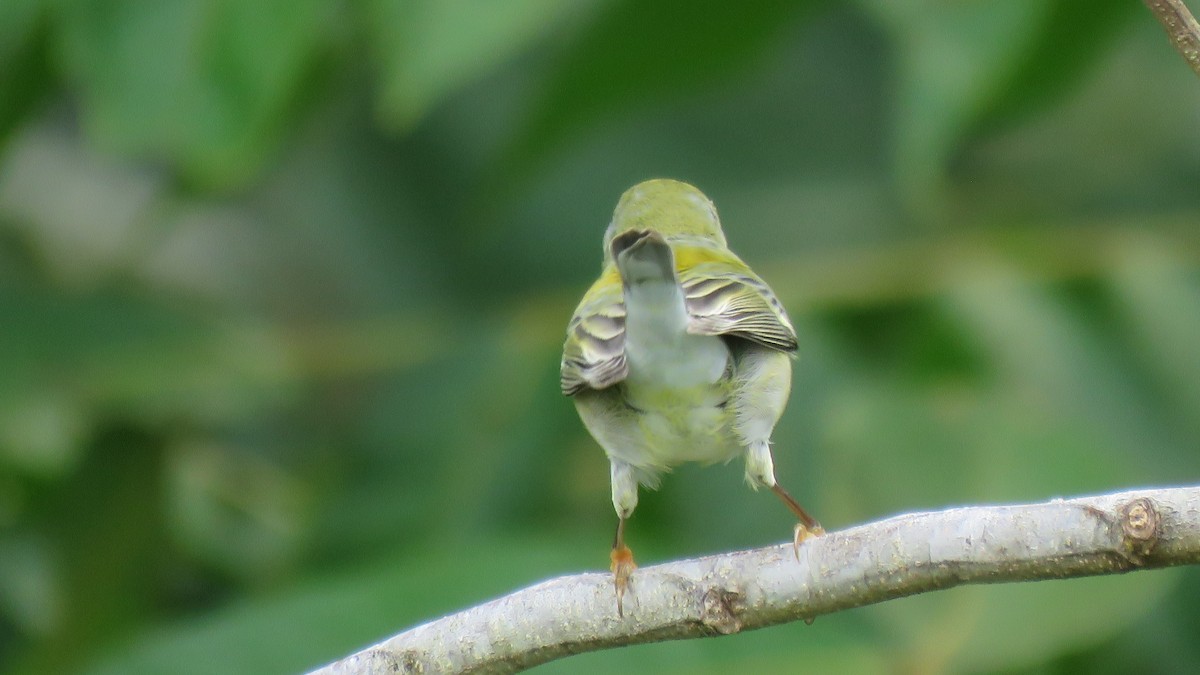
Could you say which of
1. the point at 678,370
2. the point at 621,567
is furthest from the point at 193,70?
the point at 621,567

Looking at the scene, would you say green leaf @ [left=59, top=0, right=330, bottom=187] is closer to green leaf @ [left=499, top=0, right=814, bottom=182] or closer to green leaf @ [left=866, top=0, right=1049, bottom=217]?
green leaf @ [left=499, top=0, right=814, bottom=182]

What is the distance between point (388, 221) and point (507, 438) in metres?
2.61

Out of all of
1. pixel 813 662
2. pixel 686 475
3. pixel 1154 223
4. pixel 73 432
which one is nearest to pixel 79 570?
pixel 73 432

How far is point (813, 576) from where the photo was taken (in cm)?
185

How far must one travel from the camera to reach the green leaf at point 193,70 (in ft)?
11.1

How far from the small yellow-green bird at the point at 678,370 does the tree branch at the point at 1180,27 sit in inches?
31.3

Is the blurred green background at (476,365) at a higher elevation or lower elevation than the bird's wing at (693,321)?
higher

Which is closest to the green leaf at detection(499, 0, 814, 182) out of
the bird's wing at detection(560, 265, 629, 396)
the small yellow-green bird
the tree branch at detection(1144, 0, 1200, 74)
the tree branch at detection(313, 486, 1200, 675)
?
the small yellow-green bird

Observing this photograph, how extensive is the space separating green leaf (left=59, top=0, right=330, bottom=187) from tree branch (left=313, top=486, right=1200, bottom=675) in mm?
1724

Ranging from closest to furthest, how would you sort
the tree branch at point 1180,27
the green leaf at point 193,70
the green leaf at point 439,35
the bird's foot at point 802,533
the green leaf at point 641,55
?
the tree branch at point 1180,27 < the bird's foot at point 802,533 < the green leaf at point 439,35 < the green leaf at point 193,70 < the green leaf at point 641,55

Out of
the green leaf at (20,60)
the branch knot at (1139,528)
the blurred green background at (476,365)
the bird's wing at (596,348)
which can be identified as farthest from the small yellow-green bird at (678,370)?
the green leaf at (20,60)

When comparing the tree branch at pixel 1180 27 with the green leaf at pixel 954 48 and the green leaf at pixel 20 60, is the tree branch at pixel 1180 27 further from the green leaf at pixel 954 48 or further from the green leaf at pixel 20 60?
the green leaf at pixel 20 60

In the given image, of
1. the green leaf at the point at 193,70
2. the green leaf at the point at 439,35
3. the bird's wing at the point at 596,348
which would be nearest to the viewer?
the bird's wing at the point at 596,348

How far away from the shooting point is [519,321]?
15.5 ft
